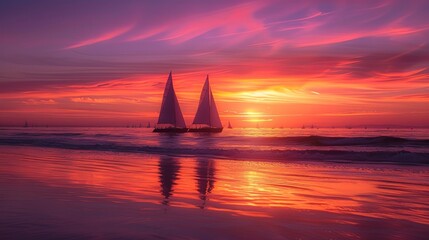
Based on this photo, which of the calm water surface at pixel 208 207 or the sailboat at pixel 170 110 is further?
the sailboat at pixel 170 110

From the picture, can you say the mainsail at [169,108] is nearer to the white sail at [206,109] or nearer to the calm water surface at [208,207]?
the white sail at [206,109]

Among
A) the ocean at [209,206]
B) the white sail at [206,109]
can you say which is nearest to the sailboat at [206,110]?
the white sail at [206,109]

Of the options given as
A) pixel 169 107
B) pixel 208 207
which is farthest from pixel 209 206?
pixel 169 107

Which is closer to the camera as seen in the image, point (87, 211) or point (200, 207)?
point (87, 211)

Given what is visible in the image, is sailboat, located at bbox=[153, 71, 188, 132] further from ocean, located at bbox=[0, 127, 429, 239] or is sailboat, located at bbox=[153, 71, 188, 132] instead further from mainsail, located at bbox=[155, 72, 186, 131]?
ocean, located at bbox=[0, 127, 429, 239]

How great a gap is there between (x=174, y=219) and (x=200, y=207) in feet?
4.27

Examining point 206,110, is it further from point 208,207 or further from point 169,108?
point 208,207

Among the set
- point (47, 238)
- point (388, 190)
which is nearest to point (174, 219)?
point (47, 238)

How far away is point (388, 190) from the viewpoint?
36.9 ft

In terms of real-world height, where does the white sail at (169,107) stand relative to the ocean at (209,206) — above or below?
above

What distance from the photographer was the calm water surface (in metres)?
6.41

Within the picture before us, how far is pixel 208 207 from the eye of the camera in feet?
27.8

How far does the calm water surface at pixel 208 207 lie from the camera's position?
6414 millimetres

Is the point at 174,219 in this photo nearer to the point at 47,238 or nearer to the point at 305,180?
the point at 47,238
